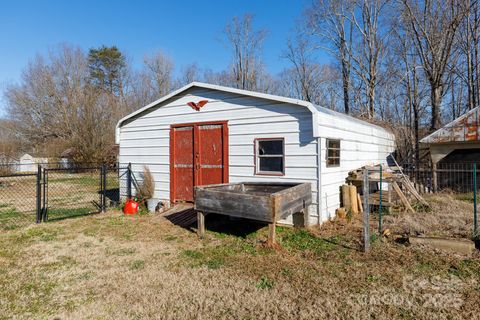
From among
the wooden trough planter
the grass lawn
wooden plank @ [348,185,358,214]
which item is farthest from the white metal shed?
the grass lawn

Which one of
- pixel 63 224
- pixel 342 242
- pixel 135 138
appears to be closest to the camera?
pixel 342 242

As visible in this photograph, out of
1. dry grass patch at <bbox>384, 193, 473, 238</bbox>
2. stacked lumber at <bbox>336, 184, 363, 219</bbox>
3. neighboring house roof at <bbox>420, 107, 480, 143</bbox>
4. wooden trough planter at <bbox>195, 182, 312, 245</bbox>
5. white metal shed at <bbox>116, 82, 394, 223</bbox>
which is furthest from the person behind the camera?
neighboring house roof at <bbox>420, 107, 480, 143</bbox>

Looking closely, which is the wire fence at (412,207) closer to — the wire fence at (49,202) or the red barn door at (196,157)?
the red barn door at (196,157)

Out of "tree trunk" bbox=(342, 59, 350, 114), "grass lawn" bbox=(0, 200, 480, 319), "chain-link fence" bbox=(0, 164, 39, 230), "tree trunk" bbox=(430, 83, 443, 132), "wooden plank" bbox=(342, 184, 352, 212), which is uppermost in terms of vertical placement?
"tree trunk" bbox=(342, 59, 350, 114)

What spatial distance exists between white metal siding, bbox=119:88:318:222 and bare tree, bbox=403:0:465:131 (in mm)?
12617

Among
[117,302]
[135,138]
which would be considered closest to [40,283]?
[117,302]

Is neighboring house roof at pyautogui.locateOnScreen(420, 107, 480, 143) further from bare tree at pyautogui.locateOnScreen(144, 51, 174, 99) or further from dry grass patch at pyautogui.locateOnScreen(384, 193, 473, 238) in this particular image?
bare tree at pyautogui.locateOnScreen(144, 51, 174, 99)

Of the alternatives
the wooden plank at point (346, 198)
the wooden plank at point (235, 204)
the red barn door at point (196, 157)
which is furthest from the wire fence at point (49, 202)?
the wooden plank at point (346, 198)

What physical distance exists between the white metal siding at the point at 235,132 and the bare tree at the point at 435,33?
12617mm

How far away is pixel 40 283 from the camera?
4016 mm

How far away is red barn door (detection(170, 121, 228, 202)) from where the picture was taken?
7.94 meters

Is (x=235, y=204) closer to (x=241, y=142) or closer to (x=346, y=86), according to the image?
(x=241, y=142)

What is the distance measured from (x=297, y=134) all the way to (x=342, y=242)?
247 cm

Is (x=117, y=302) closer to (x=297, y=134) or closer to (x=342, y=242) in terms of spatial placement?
(x=342, y=242)
